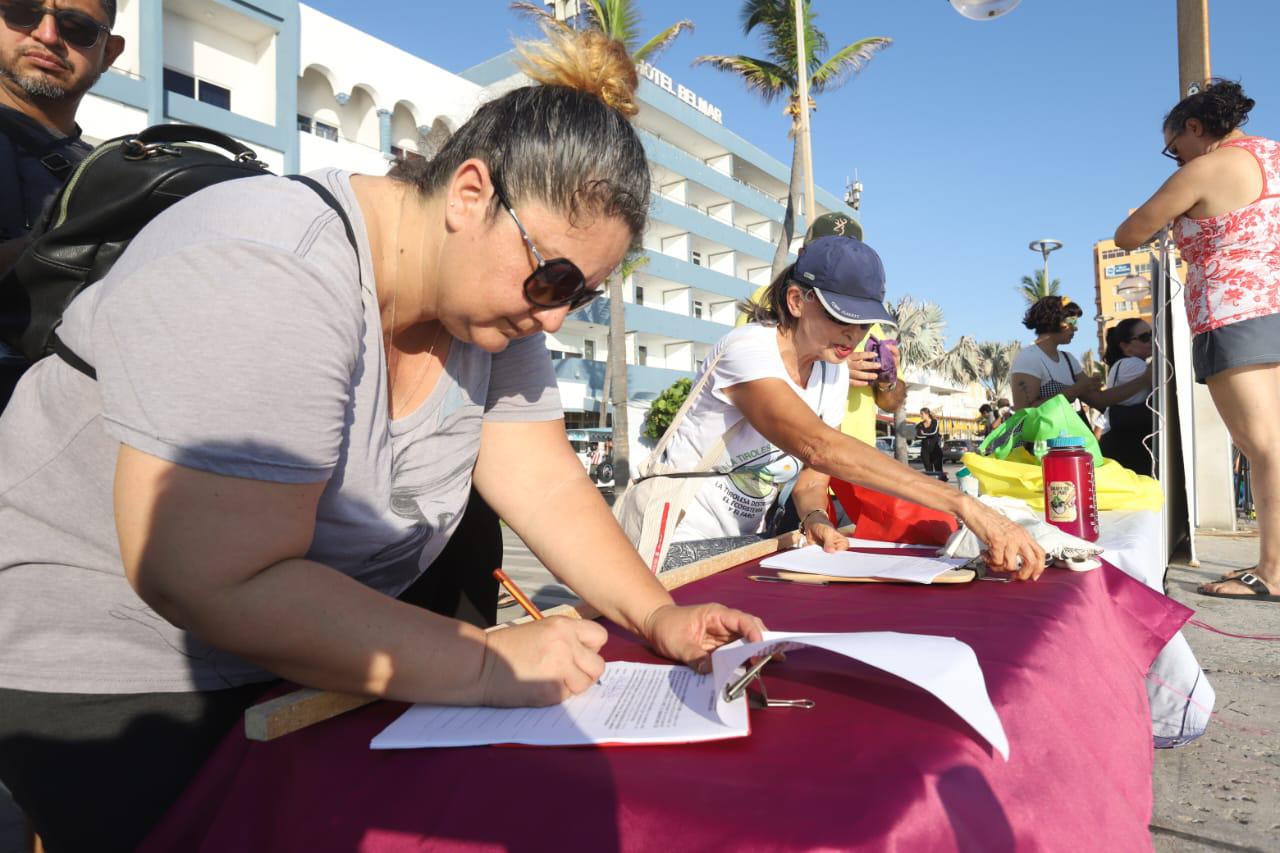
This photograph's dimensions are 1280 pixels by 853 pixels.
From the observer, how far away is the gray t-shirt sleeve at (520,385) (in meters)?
1.54

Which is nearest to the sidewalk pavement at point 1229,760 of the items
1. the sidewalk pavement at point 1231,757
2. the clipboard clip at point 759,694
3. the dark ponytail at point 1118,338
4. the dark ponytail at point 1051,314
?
A: the sidewalk pavement at point 1231,757

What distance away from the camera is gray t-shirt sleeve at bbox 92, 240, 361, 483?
32.4 inches

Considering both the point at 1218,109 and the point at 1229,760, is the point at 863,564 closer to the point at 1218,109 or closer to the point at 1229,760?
the point at 1229,760

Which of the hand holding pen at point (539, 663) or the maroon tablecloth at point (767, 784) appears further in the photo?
the hand holding pen at point (539, 663)

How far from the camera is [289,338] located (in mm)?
889

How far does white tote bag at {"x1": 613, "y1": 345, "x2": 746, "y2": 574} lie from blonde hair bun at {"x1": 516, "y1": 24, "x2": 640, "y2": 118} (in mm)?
1262

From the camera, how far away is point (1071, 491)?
2.23 m

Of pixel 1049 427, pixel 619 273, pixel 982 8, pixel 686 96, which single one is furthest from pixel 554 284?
pixel 686 96

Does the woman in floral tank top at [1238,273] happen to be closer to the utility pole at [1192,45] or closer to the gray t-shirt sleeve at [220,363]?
the utility pole at [1192,45]

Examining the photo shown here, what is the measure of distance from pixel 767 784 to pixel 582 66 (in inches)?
47.9

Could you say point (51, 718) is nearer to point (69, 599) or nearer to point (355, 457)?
point (69, 599)

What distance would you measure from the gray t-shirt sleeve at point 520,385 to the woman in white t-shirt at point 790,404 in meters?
0.90

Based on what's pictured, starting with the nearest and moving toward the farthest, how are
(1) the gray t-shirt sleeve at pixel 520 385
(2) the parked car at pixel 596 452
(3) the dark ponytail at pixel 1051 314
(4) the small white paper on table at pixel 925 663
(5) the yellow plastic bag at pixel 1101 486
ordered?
(4) the small white paper on table at pixel 925 663
(1) the gray t-shirt sleeve at pixel 520 385
(5) the yellow plastic bag at pixel 1101 486
(3) the dark ponytail at pixel 1051 314
(2) the parked car at pixel 596 452

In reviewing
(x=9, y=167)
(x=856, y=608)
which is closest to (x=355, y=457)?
(x=856, y=608)
